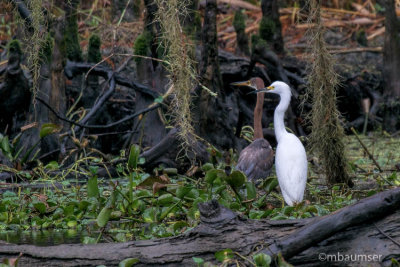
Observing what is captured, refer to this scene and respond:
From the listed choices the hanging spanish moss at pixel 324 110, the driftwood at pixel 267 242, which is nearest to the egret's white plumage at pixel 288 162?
the hanging spanish moss at pixel 324 110

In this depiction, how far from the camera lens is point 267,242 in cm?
325

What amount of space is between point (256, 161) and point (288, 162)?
0.82 meters

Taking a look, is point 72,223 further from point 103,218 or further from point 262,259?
point 262,259

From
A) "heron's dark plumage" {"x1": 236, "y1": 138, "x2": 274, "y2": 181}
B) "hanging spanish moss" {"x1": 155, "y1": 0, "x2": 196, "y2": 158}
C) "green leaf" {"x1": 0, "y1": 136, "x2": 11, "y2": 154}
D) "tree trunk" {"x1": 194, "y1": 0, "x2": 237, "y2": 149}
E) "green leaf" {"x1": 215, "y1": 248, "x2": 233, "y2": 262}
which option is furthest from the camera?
"tree trunk" {"x1": 194, "y1": 0, "x2": 237, "y2": 149}

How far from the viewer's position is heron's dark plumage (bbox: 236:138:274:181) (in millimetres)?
6660

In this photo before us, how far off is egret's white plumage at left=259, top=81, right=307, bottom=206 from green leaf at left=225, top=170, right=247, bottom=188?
94cm

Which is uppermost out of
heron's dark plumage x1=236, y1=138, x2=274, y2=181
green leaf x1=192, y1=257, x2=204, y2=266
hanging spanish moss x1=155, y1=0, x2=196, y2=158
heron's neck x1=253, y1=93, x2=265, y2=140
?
hanging spanish moss x1=155, y1=0, x2=196, y2=158

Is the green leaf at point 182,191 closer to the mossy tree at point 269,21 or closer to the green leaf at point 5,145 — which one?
the green leaf at point 5,145

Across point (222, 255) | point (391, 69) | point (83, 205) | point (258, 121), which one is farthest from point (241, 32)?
point (222, 255)

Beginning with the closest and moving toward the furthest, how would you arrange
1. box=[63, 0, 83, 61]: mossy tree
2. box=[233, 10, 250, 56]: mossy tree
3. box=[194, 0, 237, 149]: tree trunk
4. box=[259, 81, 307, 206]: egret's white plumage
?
box=[259, 81, 307, 206]: egret's white plumage
box=[194, 0, 237, 149]: tree trunk
box=[63, 0, 83, 61]: mossy tree
box=[233, 10, 250, 56]: mossy tree

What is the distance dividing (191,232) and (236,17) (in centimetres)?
671

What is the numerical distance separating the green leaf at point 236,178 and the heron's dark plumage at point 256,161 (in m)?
2.00

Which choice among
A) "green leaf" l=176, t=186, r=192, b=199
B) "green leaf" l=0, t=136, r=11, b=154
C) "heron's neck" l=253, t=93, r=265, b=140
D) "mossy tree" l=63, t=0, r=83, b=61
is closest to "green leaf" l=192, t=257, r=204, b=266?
"green leaf" l=176, t=186, r=192, b=199

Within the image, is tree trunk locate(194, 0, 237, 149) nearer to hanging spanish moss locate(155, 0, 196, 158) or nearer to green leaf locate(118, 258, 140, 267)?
hanging spanish moss locate(155, 0, 196, 158)
